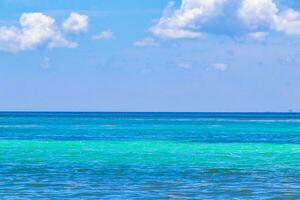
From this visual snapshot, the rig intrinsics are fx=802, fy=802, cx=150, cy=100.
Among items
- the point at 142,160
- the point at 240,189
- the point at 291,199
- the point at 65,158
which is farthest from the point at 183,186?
the point at 65,158

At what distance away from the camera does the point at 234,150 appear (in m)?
48.3

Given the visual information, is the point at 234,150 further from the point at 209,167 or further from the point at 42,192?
the point at 42,192

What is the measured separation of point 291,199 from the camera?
24.0m

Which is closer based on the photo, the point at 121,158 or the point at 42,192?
the point at 42,192

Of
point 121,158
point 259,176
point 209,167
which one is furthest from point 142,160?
point 259,176

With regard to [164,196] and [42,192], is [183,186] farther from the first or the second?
[42,192]

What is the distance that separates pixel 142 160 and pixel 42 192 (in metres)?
13.8

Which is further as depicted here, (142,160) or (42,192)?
(142,160)

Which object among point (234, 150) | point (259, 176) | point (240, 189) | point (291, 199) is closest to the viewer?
point (291, 199)

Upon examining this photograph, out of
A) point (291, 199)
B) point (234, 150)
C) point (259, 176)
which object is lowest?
point (291, 199)

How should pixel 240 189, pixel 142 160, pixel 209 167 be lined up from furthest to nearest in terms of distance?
1. pixel 142 160
2. pixel 209 167
3. pixel 240 189

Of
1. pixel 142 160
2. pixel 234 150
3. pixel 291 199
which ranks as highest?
pixel 234 150

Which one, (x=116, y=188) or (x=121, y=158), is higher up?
(x=121, y=158)

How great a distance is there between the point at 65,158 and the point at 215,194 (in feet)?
55.2
